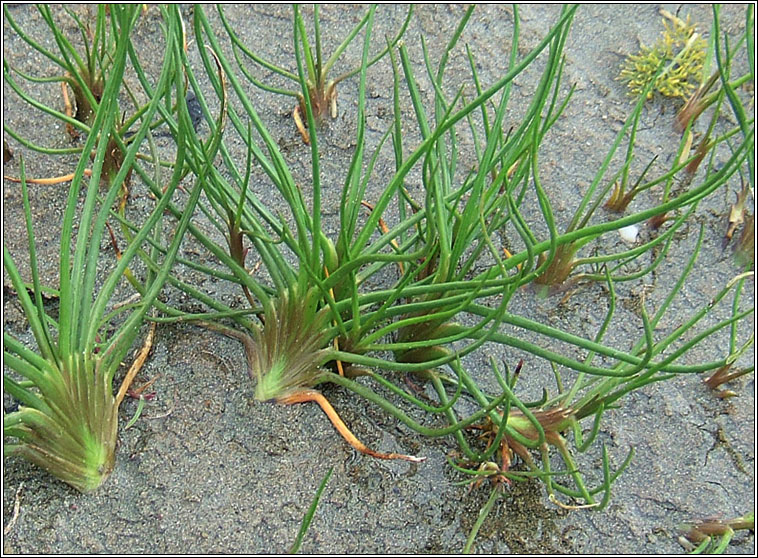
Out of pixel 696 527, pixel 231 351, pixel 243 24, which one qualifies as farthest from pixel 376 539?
pixel 243 24

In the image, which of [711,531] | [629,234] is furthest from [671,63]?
[711,531]

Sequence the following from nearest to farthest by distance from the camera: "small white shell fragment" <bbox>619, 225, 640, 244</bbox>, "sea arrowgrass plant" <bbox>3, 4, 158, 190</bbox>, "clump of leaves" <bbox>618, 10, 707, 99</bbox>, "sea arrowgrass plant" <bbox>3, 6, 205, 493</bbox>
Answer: "sea arrowgrass plant" <bbox>3, 6, 205, 493</bbox>
"sea arrowgrass plant" <bbox>3, 4, 158, 190</bbox>
"small white shell fragment" <bbox>619, 225, 640, 244</bbox>
"clump of leaves" <bbox>618, 10, 707, 99</bbox>

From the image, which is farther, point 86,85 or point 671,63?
point 671,63

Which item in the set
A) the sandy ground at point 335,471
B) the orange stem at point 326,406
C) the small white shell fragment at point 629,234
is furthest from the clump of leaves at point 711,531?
the small white shell fragment at point 629,234

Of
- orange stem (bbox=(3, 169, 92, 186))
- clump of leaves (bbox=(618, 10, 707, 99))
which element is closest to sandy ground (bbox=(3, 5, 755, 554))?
orange stem (bbox=(3, 169, 92, 186))

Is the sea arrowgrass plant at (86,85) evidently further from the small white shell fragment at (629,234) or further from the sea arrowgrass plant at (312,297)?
the small white shell fragment at (629,234)

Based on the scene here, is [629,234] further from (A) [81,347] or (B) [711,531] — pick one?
(A) [81,347]

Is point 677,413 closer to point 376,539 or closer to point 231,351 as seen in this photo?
point 376,539

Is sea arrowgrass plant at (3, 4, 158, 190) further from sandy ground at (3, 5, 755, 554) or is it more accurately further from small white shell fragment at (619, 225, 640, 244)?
small white shell fragment at (619, 225, 640, 244)
